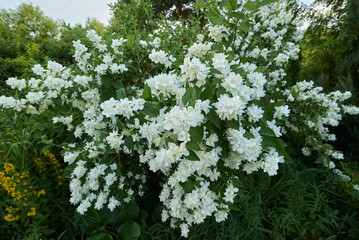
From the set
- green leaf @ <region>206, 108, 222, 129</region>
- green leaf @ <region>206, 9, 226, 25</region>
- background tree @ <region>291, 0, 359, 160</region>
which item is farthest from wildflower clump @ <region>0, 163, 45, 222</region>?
background tree @ <region>291, 0, 359, 160</region>

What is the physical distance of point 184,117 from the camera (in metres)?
0.98

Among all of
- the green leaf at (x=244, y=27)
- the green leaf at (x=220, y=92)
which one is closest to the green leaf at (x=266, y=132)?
the green leaf at (x=220, y=92)

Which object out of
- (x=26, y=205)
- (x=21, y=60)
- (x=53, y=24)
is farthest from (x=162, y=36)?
(x=53, y=24)

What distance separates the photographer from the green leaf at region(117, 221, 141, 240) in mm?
1960

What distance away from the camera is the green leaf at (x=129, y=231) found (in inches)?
77.2

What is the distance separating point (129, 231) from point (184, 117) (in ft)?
5.51

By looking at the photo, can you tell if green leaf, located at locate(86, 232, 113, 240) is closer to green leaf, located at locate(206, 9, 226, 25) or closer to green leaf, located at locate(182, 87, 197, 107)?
green leaf, located at locate(182, 87, 197, 107)

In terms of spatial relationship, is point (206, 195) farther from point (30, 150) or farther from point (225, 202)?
point (30, 150)

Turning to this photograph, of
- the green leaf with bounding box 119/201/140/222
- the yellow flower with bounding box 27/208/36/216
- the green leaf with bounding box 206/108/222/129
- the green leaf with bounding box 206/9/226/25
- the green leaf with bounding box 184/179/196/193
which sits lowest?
the green leaf with bounding box 119/201/140/222

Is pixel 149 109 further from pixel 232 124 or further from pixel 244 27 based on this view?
pixel 244 27

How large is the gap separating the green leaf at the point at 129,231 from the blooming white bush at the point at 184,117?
0.32 m

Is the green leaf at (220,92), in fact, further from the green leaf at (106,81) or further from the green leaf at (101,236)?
the green leaf at (101,236)

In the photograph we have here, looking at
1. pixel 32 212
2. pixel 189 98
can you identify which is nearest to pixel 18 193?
pixel 32 212

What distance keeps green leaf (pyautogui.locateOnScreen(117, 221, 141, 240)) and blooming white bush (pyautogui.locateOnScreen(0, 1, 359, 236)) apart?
0.32m
